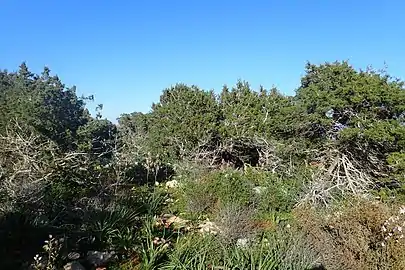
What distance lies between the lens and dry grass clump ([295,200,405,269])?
4.43 metres

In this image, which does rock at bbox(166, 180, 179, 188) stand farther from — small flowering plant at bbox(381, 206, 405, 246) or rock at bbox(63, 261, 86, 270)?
small flowering plant at bbox(381, 206, 405, 246)

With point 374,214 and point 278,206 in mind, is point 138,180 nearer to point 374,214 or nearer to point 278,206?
point 278,206

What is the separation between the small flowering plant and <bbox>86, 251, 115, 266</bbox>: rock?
342 centimetres

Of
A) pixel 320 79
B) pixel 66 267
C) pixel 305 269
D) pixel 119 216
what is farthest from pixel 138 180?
pixel 305 269

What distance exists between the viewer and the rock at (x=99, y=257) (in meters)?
4.96

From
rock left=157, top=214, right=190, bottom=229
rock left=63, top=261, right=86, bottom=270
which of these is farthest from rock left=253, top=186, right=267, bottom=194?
rock left=63, top=261, right=86, bottom=270

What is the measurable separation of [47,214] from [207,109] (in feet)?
19.4

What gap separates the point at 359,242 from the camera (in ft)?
15.2

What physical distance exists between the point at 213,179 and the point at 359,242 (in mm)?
4360

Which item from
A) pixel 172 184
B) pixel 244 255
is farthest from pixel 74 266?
pixel 172 184

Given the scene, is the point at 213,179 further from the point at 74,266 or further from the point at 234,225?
the point at 74,266

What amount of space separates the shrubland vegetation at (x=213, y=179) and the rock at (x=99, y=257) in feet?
0.06

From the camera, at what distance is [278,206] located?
8.10 metres

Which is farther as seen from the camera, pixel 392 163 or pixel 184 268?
pixel 392 163
